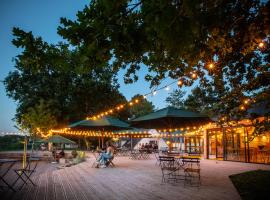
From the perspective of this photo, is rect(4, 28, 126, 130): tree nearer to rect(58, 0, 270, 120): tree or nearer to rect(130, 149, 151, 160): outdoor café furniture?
rect(130, 149, 151, 160): outdoor café furniture

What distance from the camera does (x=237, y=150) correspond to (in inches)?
611

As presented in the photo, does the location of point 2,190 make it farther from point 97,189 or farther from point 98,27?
point 98,27

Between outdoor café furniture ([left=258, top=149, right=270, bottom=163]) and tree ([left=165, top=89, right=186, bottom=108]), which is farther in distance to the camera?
tree ([left=165, top=89, right=186, bottom=108])

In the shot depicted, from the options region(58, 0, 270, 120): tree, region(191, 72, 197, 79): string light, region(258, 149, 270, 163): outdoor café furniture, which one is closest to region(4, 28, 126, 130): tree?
region(258, 149, 270, 163): outdoor café furniture

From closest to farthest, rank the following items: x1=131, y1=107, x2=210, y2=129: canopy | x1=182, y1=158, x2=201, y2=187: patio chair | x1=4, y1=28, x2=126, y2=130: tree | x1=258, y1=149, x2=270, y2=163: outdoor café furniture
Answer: x1=182, y1=158, x2=201, y2=187: patio chair → x1=131, y1=107, x2=210, y2=129: canopy → x1=258, y1=149, x2=270, y2=163: outdoor café furniture → x1=4, y1=28, x2=126, y2=130: tree

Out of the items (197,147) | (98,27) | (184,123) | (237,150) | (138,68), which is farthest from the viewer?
(197,147)

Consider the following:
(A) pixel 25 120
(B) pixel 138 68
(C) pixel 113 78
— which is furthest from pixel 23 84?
(B) pixel 138 68

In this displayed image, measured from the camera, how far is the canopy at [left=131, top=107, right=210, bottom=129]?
7.74 m

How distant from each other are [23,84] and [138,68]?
77.3 ft

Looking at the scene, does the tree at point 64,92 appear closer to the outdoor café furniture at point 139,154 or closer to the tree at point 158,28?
the outdoor café furniture at point 139,154

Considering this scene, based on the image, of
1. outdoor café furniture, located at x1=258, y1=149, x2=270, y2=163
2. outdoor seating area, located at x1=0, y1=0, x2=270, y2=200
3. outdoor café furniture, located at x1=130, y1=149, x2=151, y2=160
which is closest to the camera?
outdoor seating area, located at x1=0, y1=0, x2=270, y2=200

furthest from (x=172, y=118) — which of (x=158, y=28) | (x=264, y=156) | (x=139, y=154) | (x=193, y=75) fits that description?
(x=139, y=154)

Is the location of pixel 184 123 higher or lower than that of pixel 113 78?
lower

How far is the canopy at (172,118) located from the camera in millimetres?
7742
